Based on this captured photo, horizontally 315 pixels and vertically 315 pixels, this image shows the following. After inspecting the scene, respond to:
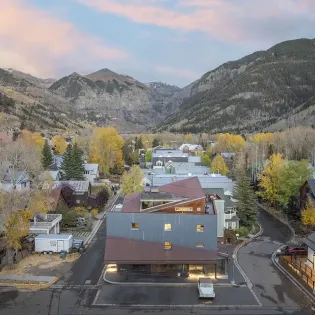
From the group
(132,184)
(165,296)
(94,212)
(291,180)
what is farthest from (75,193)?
(165,296)

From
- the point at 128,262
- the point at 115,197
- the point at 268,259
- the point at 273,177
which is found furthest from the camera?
the point at 115,197

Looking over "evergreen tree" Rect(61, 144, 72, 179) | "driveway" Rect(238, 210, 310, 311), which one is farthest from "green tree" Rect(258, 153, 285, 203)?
"evergreen tree" Rect(61, 144, 72, 179)

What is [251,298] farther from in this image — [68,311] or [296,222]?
[296,222]

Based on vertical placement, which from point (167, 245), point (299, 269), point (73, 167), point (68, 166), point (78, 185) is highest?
point (68, 166)

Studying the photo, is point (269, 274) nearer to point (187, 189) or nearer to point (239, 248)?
point (239, 248)

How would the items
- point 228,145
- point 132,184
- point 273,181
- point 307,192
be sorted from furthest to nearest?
point 228,145 < point 273,181 < point 132,184 < point 307,192

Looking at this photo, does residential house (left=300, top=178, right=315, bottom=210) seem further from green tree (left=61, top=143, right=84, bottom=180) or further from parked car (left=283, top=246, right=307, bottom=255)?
green tree (left=61, top=143, right=84, bottom=180)

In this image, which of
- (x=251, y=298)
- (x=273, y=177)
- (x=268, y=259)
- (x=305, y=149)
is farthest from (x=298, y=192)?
(x=305, y=149)
